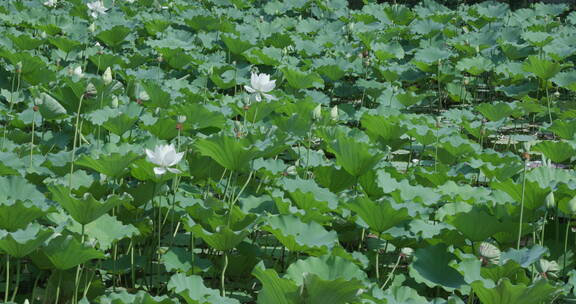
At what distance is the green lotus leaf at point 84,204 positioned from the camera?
5.94ft

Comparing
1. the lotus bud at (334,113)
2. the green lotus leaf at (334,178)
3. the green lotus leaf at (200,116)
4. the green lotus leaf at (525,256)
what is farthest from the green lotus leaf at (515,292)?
the green lotus leaf at (200,116)

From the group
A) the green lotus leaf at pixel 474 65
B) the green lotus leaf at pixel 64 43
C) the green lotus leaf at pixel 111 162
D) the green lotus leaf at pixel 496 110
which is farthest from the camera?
the green lotus leaf at pixel 474 65

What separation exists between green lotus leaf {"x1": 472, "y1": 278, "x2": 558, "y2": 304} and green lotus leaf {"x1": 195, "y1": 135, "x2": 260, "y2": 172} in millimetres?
748

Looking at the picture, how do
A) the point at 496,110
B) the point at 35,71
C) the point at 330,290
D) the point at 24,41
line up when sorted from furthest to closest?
1. the point at 24,41
2. the point at 35,71
3. the point at 496,110
4. the point at 330,290

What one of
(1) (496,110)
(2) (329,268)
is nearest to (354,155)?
(2) (329,268)

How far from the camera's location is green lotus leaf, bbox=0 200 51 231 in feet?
5.96

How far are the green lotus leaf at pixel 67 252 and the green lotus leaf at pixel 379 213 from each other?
26.4 inches

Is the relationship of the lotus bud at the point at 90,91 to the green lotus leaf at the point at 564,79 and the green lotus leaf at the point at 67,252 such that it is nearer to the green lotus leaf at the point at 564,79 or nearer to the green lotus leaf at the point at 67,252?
the green lotus leaf at the point at 67,252

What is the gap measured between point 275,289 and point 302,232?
0.38m

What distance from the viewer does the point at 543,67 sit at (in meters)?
3.96

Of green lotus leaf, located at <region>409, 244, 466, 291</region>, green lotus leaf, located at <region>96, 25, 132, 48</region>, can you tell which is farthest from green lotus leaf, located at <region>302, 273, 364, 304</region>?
green lotus leaf, located at <region>96, 25, 132, 48</region>

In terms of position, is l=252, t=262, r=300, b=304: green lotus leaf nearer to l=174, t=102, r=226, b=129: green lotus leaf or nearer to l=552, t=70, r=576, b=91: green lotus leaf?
l=174, t=102, r=226, b=129: green lotus leaf

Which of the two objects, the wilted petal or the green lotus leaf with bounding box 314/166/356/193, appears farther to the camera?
the green lotus leaf with bounding box 314/166/356/193

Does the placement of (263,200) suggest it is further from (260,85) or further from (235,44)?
(235,44)
